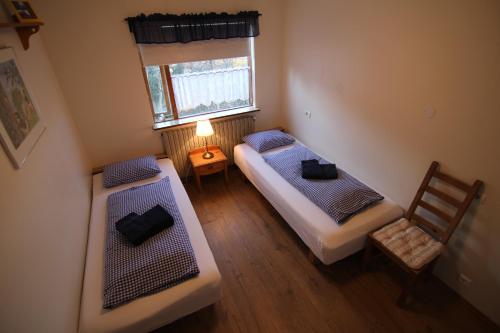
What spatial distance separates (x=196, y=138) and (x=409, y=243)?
2.50 meters

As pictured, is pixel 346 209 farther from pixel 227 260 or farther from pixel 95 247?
pixel 95 247

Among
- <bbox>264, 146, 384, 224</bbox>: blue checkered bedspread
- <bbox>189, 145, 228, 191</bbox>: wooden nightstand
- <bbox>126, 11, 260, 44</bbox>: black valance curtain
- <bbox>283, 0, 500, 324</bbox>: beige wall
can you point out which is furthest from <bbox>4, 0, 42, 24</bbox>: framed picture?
<bbox>283, 0, 500, 324</bbox>: beige wall

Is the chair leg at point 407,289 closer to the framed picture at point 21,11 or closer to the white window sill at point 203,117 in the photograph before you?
the white window sill at point 203,117

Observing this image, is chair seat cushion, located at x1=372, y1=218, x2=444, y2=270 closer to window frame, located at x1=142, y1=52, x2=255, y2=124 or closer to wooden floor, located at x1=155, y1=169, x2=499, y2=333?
wooden floor, located at x1=155, y1=169, x2=499, y2=333

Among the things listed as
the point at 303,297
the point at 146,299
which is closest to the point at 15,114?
the point at 146,299

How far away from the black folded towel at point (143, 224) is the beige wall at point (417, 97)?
1961 millimetres

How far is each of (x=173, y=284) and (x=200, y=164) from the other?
1635mm

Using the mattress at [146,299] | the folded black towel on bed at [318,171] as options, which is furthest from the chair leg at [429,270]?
the mattress at [146,299]

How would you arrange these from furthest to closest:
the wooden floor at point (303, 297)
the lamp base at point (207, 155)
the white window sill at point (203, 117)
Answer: the lamp base at point (207, 155) → the white window sill at point (203, 117) → the wooden floor at point (303, 297)

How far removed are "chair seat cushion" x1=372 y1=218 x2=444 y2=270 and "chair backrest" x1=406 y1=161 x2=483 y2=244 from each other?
0.07m

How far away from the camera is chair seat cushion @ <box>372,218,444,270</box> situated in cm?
175

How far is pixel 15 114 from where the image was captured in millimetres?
1288

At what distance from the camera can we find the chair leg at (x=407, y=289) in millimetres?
1756

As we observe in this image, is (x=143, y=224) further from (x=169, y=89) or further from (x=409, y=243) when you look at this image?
(x=409, y=243)
